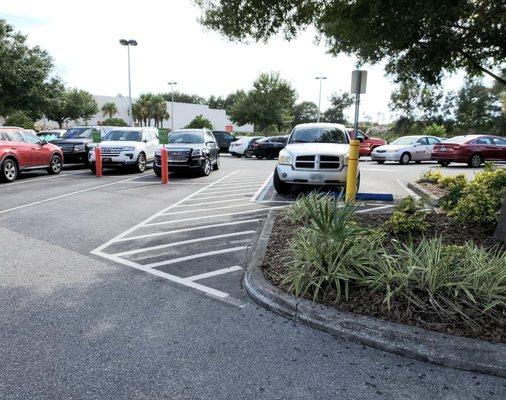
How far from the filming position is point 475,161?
19.2m

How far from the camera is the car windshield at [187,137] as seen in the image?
15.2 metres

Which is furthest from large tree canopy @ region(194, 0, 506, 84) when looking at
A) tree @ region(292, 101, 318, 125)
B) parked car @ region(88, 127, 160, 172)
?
tree @ region(292, 101, 318, 125)

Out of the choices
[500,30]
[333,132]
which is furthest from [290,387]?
[333,132]

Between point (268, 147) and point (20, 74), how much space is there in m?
17.2

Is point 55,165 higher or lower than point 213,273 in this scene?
higher

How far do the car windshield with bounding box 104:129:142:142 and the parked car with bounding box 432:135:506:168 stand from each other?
1341cm

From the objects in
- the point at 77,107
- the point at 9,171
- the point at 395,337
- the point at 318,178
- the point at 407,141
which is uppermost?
the point at 77,107

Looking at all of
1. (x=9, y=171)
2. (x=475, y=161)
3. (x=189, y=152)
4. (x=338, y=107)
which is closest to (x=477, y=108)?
(x=338, y=107)

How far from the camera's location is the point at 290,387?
2.75 m

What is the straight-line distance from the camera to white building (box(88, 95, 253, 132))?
61.7 meters

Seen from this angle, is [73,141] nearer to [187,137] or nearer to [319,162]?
[187,137]

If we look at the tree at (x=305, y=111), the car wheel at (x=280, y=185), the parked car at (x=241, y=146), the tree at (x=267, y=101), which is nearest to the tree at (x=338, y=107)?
the tree at (x=305, y=111)

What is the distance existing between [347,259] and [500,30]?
5.32 meters

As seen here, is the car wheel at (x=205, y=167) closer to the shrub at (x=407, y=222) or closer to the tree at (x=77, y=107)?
the shrub at (x=407, y=222)
